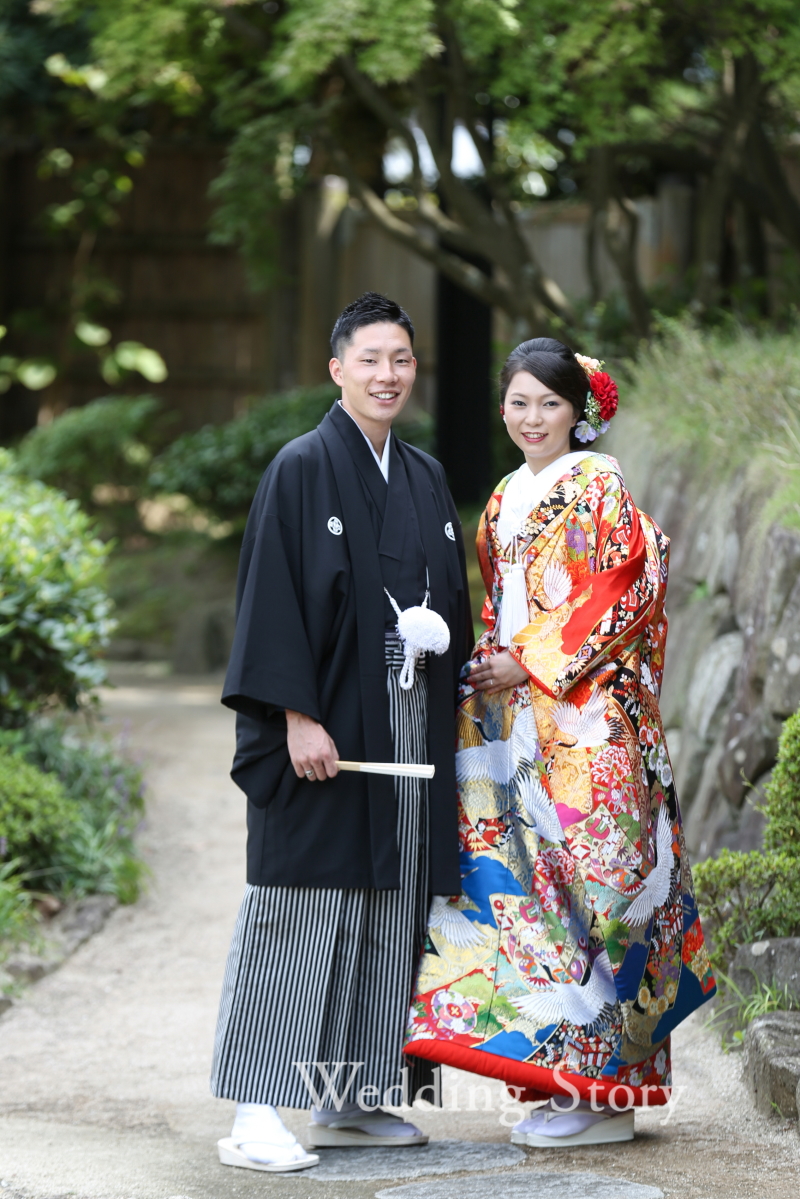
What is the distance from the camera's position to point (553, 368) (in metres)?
2.82

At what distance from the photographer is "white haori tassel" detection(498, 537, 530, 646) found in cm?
287

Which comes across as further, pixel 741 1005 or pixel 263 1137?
pixel 741 1005

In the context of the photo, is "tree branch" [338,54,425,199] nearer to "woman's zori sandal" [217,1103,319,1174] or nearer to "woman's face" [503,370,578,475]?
"woman's face" [503,370,578,475]

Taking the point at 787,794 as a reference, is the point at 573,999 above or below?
below

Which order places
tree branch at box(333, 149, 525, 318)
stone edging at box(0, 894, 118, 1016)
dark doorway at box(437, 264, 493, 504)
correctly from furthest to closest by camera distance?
dark doorway at box(437, 264, 493, 504)
tree branch at box(333, 149, 525, 318)
stone edging at box(0, 894, 118, 1016)

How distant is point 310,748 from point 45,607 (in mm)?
2466

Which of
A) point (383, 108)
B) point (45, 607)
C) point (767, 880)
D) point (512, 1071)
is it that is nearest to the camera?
point (512, 1071)

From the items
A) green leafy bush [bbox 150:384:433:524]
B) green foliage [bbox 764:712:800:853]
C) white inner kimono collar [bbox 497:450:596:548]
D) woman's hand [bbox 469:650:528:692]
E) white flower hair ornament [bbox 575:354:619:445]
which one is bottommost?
green foliage [bbox 764:712:800:853]

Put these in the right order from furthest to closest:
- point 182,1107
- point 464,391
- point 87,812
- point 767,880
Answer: point 464,391 < point 87,812 < point 767,880 < point 182,1107

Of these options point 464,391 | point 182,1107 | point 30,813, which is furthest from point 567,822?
point 464,391

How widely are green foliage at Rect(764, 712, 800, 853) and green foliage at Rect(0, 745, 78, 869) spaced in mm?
2399

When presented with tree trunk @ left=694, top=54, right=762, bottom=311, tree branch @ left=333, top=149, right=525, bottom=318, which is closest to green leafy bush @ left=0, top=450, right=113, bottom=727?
tree branch @ left=333, top=149, right=525, bottom=318

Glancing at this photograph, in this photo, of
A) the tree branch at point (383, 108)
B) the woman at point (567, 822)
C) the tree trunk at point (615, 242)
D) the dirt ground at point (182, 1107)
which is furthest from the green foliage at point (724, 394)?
the tree branch at point (383, 108)

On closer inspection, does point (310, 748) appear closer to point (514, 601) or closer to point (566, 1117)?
point (514, 601)
